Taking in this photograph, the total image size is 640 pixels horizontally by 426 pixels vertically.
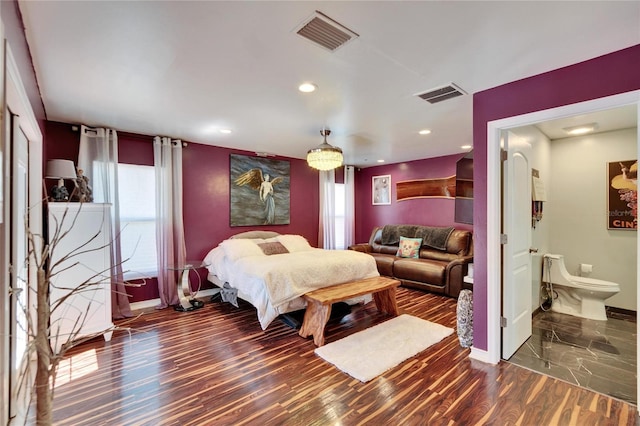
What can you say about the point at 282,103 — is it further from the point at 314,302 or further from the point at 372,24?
the point at 314,302

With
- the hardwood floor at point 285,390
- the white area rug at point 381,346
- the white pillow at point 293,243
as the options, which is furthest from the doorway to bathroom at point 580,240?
the white pillow at point 293,243

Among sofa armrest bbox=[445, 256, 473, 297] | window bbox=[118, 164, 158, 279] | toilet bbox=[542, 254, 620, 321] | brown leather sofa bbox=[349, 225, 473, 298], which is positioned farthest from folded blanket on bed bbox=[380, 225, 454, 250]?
window bbox=[118, 164, 158, 279]

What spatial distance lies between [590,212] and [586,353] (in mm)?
2023

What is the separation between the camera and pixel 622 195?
3.66 meters

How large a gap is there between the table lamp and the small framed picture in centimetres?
532

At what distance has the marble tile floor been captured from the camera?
2.32 metres

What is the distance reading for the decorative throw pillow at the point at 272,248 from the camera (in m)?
4.28

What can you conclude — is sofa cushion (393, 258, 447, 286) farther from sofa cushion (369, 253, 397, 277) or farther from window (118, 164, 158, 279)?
window (118, 164, 158, 279)

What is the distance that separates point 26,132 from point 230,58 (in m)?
1.78

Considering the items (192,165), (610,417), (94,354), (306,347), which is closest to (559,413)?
(610,417)

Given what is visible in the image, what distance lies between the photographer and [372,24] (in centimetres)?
170

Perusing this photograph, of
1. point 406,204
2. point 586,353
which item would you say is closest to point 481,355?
point 586,353

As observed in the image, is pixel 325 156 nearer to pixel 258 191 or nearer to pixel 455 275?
pixel 258 191

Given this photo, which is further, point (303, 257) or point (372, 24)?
point (303, 257)
